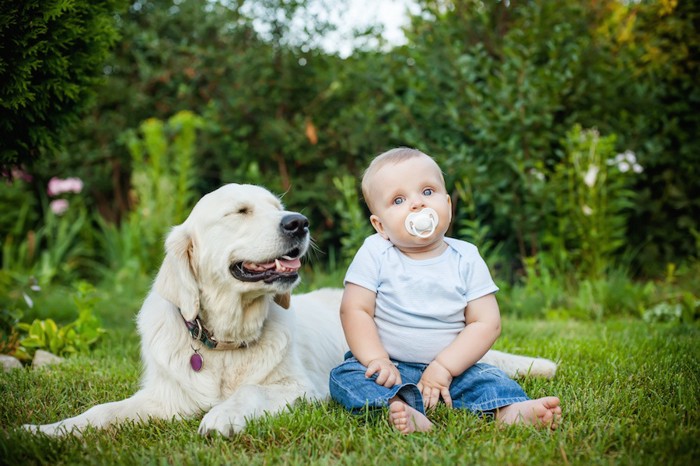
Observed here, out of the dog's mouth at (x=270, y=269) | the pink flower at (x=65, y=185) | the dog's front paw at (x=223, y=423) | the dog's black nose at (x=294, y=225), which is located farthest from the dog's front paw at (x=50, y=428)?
the pink flower at (x=65, y=185)

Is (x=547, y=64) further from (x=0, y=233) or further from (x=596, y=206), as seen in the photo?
(x=0, y=233)

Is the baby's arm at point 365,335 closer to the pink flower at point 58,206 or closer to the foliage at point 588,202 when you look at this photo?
the foliage at point 588,202

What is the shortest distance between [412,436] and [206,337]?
1043 mm

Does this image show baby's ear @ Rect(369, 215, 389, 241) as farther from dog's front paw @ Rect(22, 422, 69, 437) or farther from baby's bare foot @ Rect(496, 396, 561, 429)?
dog's front paw @ Rect(22, 422, 69, 437)

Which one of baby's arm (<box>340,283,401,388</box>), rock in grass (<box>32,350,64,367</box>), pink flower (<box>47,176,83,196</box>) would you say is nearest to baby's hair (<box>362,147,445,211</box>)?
baby's arm (<box>340,283,401,388</box>)

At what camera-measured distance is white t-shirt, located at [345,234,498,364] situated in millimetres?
2701

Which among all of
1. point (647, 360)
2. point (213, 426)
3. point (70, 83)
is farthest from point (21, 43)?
point (647, 360)

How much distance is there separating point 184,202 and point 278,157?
1.19 metres

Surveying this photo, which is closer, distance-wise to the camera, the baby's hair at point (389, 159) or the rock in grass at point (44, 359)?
the baby's hair at point (389, 159)

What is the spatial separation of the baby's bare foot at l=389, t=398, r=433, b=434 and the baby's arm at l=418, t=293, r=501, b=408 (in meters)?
0.18

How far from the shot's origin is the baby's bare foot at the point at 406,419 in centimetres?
230

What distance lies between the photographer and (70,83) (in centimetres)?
368

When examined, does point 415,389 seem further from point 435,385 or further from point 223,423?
point 223,423

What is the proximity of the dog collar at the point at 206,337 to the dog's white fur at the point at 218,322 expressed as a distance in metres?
0.02
